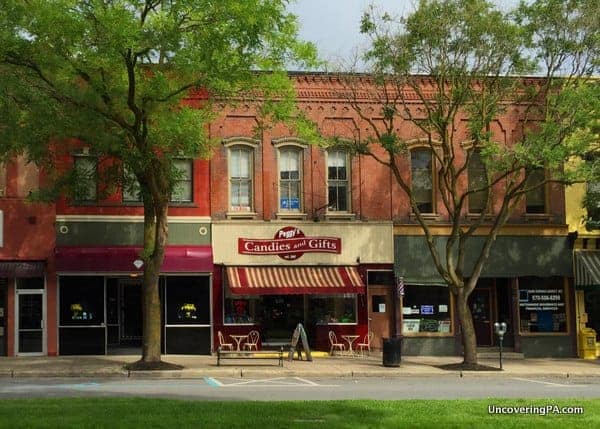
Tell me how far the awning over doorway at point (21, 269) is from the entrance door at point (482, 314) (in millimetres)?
14770

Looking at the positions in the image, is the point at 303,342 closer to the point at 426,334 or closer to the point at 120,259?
the point at 426,334

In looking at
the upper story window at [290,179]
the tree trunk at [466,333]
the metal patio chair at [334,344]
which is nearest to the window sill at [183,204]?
the upper story window at [290,179]

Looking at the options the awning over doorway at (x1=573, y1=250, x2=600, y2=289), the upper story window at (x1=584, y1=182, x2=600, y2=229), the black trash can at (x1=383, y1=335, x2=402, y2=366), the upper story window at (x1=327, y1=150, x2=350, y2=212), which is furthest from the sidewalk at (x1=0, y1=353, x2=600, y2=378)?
the upper story window at (x1=327, y1=150, x2=350, y2=212)

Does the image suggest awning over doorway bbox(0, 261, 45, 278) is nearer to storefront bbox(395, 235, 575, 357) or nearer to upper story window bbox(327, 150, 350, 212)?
upper story window bbox(327, 150, 350, 212)

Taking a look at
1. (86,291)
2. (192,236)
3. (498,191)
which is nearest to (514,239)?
(498,191)

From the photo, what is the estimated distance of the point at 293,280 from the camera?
2581 cm

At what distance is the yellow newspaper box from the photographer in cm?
2705

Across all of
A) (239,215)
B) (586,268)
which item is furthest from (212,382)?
(586,268)

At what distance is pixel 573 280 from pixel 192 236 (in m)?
13.3

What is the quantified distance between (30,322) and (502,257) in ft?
52.2

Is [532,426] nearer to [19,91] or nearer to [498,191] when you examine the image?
[19,91]

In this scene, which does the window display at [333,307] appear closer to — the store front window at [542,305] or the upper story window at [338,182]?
the upper story window at [338,182]

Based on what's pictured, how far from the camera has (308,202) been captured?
2689 centimetres

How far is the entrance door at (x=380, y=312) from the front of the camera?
2695cm
